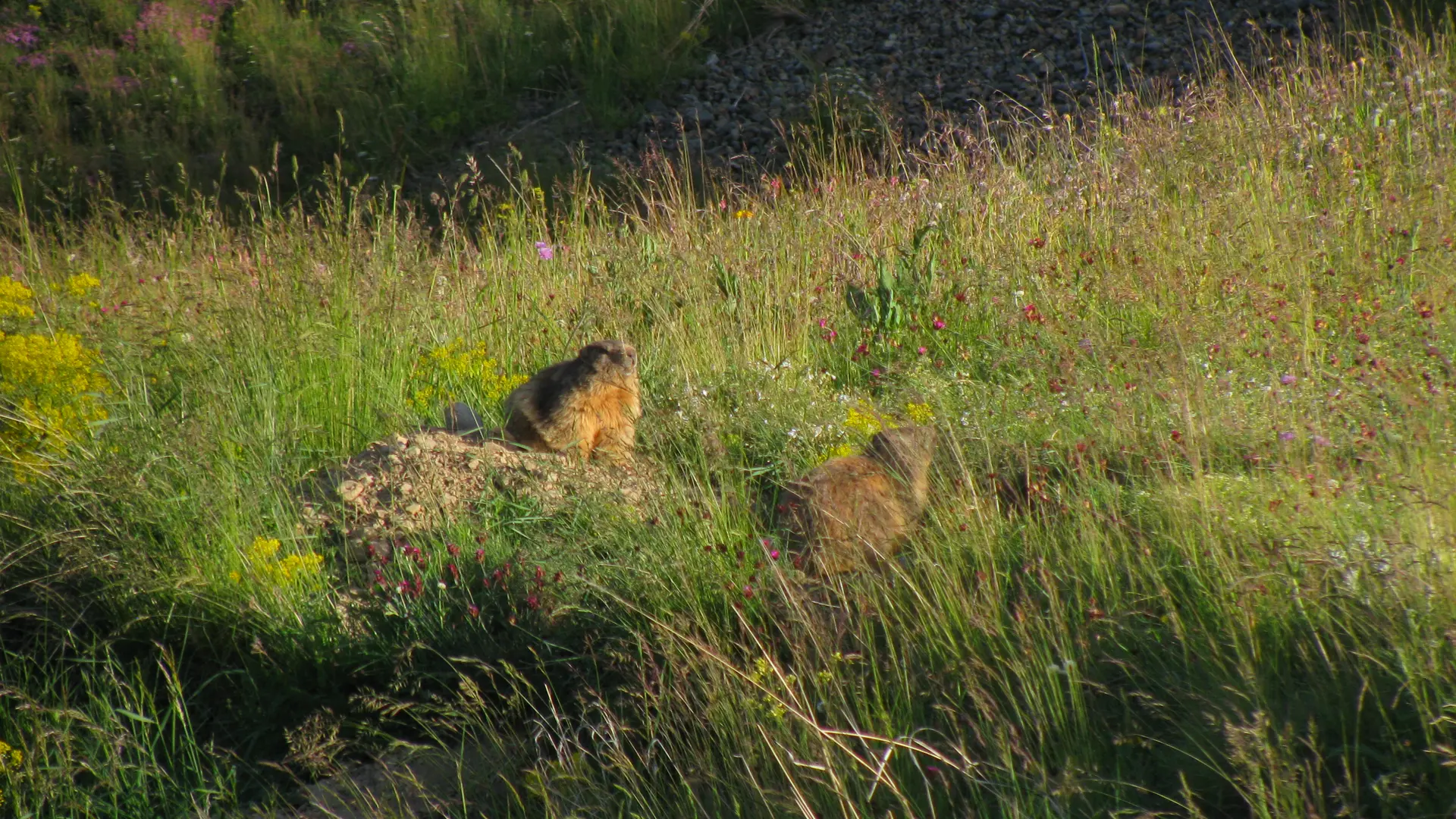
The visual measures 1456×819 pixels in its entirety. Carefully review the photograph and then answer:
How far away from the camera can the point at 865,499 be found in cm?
404

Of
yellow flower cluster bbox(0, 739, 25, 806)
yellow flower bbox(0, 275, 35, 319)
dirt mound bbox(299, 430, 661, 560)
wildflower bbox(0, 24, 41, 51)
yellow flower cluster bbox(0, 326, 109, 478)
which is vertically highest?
wildflower bbox(0, 24, 41, 51)

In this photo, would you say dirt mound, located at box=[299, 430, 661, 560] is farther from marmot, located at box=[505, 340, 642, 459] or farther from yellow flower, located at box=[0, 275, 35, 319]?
yellow flower, located at box=[0, 275, 35, 319]

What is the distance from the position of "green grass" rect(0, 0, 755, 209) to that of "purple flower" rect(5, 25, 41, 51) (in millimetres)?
25

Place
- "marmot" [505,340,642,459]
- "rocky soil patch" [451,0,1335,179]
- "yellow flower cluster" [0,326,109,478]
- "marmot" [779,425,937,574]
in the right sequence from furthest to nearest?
"rocky soil patch" [451,0,1335,179], "marmot" [505,340,642,459], "yellow flower cluster" [0,326,109,478], "marmot" [779,425,937,574]

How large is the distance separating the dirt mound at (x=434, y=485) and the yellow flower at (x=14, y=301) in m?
1.62

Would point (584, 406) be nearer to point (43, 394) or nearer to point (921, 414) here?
point (921, 414)

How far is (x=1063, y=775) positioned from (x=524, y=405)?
119 inches

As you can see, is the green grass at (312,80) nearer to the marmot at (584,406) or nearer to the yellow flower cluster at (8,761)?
the marmot at (584,406)

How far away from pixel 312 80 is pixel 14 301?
10895mm

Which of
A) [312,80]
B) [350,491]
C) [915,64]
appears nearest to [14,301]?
[350,491]

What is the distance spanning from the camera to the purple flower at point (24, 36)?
16547 millimetres

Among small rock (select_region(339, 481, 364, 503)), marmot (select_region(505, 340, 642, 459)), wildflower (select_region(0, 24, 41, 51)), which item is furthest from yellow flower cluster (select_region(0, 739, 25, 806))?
wildflower (select_region(0, 24, 41, 51))

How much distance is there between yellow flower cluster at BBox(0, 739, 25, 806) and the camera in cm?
344

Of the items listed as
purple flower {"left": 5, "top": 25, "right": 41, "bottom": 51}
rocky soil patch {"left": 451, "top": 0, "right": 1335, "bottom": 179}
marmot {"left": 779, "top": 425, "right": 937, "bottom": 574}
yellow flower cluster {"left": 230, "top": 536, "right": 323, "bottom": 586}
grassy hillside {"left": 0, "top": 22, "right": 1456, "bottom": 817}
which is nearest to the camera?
grassy hillside {"left": 0, "top": 22, "right": 1456, "bottom": 817}
